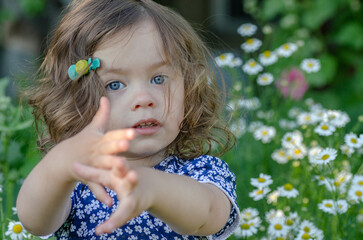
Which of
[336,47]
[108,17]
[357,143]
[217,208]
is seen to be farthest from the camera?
[336,47]

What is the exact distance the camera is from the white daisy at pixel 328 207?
145 centimetres

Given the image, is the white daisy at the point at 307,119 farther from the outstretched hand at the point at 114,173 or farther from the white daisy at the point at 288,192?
the outstretched hand at the point at 114,173

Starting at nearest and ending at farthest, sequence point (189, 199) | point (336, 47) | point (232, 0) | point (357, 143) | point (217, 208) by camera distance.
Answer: point (189, 199), point (217, 208), point (357, 143), point (336, 47), point (232, 0)

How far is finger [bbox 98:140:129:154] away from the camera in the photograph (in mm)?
777

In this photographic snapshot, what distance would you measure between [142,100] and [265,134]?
Answer: 94 centimetres

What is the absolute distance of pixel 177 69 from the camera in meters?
1.15

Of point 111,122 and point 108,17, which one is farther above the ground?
point 108,17

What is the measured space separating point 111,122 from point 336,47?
2667 mm

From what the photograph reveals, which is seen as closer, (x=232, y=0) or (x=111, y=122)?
(x=111, y=122)

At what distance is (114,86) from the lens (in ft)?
3.58

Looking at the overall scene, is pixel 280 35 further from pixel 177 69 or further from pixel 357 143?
pixel 177 69

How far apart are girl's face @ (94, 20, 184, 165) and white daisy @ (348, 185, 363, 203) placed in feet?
1.92

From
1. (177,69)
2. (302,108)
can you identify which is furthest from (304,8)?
(177,69)

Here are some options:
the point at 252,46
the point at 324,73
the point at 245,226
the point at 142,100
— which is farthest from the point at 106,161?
the point at 324,73
